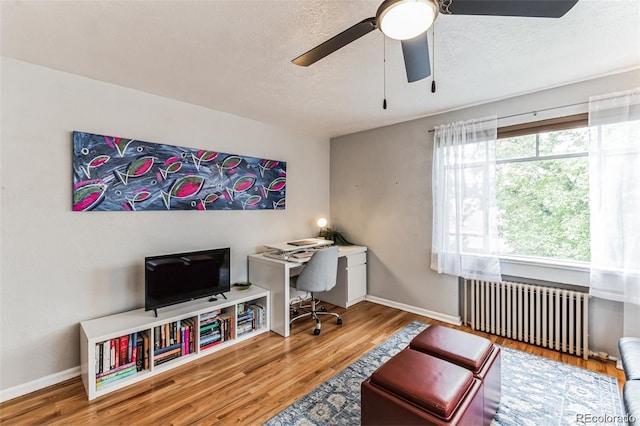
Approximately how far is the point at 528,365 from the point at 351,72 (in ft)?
9.32

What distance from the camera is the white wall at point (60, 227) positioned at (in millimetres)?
2076

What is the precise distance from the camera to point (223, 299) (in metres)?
2.85

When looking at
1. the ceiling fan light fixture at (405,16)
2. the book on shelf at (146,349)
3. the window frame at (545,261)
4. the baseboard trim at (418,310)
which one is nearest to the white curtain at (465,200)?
the window frame at (545,261)

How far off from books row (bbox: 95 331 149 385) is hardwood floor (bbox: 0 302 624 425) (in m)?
0.13

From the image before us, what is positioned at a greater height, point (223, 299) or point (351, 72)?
point (351, 72)

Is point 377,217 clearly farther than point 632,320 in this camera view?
Yes

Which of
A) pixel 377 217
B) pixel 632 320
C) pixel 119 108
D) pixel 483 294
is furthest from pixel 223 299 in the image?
pixel 632 320

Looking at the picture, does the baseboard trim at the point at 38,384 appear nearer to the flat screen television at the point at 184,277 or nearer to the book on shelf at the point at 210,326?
the flat screen television at the point at 184,277

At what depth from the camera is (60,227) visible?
2266mm

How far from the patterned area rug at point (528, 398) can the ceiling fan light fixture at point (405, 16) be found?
218 cm

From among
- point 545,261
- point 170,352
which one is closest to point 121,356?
point 170,352

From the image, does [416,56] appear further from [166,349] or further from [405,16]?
[166,349]

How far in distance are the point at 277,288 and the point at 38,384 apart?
6.38ft

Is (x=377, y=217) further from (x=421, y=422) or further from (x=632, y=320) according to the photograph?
(x=421, y=422)
